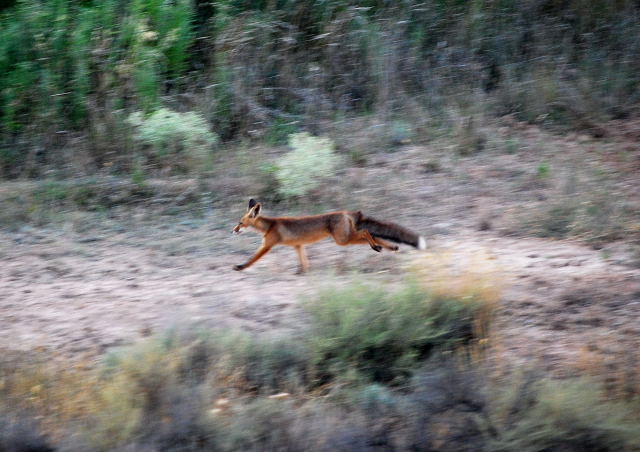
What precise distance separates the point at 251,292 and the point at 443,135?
5.87 metres

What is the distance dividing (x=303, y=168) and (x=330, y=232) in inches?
97.6

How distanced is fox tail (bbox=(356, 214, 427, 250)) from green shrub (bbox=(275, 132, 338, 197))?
2295mm

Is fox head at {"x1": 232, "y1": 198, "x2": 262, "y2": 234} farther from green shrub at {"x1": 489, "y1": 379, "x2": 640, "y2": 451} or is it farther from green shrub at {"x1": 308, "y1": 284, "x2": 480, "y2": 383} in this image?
green shrub at {"x1": 489, "y1": 379, "x2": 640, "y2": 451}

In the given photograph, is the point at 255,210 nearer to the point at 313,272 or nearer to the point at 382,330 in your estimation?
the point at 313,272

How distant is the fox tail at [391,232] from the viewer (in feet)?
29.1

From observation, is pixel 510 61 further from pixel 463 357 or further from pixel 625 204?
pixel 463 357

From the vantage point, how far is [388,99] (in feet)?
45.6

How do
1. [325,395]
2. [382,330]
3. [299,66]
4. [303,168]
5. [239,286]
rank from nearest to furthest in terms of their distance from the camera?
[325,395], [382,330], [239,286], [303,168], [299,66]

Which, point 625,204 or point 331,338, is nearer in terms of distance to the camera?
point 331,338

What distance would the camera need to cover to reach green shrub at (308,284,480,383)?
22.0 ft

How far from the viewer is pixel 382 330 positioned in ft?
22.6

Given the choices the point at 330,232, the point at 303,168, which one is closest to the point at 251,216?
the point at 330,232

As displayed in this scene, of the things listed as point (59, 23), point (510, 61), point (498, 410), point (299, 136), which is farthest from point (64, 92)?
point (498, 410)

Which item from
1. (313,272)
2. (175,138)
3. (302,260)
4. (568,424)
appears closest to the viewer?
(568,424)
